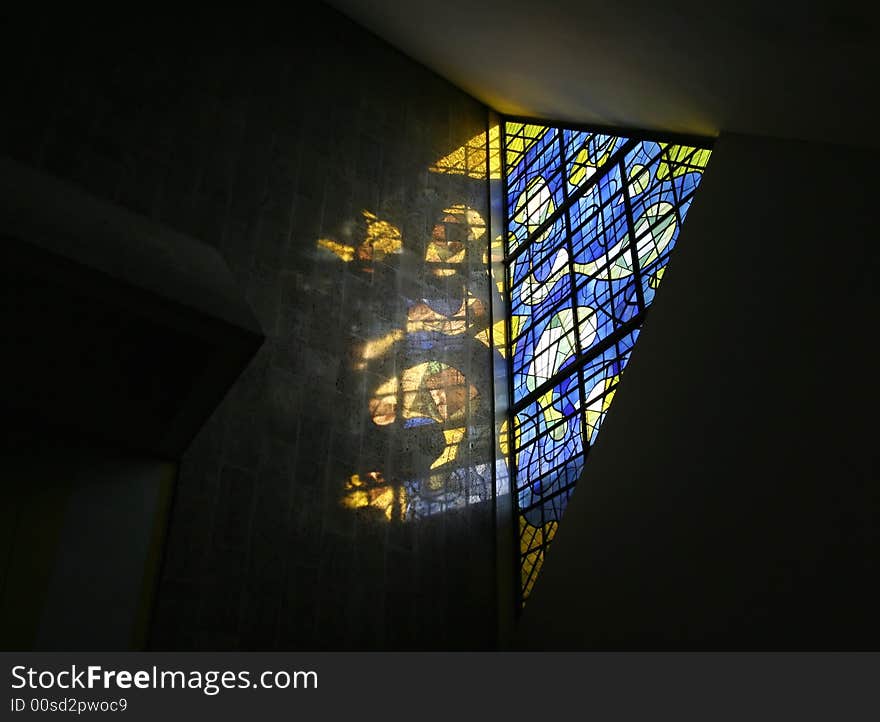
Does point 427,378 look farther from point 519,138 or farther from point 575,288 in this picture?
point 519,138

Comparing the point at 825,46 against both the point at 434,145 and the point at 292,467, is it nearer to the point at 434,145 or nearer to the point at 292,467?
the point at 292,467

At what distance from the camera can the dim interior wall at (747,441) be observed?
4.24 meters

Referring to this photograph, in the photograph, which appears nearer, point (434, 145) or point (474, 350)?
point (474, 350)

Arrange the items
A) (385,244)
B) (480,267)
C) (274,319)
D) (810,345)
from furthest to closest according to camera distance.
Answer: (480,267)
(385,244)
(274,319)
(810,345)

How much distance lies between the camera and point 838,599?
410 centimetres

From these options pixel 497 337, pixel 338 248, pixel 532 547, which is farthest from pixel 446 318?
pixel 532 547

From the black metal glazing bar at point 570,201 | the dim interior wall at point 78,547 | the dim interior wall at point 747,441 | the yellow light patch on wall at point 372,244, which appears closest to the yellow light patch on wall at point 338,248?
the yellow light patch on wall at point 372,244

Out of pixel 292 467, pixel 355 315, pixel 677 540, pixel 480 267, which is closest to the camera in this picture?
pixel 677 540

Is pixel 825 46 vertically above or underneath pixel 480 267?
underneath

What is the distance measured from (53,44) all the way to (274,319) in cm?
274

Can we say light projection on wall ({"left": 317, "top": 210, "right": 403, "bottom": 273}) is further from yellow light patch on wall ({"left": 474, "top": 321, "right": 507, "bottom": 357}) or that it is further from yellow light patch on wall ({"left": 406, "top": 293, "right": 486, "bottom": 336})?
yellow light patch on wall ({"left": 474, "top": 321, "right": 507, "bottom": 357})

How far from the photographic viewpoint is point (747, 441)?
188 inches

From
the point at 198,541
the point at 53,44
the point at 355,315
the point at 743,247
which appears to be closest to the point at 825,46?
the point at 743,247

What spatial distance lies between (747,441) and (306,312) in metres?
3.73
